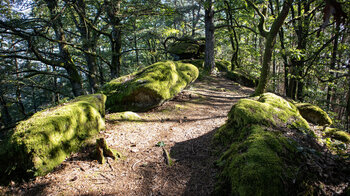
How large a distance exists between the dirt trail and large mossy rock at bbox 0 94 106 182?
0.20 meters

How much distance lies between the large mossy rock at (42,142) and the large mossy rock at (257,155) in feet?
10.3

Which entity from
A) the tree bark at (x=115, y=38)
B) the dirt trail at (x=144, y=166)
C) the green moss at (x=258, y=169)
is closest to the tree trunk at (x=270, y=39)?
the dirt trail at (x=144, y=166)

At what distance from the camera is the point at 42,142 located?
3.13 meters

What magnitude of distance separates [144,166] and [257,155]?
233cm

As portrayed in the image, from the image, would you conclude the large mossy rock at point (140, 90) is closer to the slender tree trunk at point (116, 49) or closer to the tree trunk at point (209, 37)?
the slender tree trunk at point (116, 49)

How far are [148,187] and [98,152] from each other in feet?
4.55

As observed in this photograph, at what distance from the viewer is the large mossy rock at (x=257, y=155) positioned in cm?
217

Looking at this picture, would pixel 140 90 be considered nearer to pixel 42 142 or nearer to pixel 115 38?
pixel 42 142

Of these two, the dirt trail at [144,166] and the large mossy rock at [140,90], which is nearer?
the dirt trail at [144,166]

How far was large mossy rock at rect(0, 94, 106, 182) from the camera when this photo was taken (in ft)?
9.61

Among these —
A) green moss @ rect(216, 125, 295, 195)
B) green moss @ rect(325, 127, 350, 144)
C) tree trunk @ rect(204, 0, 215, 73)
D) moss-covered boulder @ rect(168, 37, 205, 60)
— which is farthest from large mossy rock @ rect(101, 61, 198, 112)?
moss-covered boulder @ rect(168, 37, 205, 60)

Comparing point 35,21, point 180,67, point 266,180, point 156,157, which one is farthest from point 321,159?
point 35,21

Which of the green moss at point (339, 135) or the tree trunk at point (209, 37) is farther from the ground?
the tree trunk at point (209, 37)

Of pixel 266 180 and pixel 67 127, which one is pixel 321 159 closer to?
pixel 266 180
